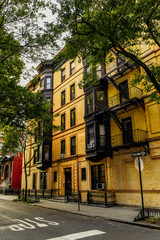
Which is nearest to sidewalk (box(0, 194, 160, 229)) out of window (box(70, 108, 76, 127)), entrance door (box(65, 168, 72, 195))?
entrance door (box(65, 168, 72, 195))

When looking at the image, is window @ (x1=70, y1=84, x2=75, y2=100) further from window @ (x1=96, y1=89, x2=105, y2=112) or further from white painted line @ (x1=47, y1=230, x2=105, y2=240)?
white painted line @ (x1=47, y1=230, x2=105, y2=240)

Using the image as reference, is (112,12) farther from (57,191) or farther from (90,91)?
(57,191)

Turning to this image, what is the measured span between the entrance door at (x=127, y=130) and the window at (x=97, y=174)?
3624 mm

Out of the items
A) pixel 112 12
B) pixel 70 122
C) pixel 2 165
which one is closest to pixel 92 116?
pixel 70 122

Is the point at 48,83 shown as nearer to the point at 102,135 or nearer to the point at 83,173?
the point at 102,135

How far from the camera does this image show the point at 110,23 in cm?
1030

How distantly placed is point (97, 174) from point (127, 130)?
5.21 meters

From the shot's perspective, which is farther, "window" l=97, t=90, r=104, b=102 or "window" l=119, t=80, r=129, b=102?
"window" l=97, t=90, r=104, b=102

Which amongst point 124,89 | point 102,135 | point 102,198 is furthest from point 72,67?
point 102,198

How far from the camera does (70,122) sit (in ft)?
76.5

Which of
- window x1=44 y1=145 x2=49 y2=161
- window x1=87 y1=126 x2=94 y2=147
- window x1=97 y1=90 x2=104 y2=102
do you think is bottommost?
window x1=44 y1=145 x2=49 y2=161

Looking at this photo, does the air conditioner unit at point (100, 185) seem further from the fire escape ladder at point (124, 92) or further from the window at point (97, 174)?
the fire escape ladder at point (124, 92)

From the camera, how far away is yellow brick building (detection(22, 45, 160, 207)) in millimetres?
14234

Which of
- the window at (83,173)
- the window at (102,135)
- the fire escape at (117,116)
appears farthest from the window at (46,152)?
the window at (102,135)
